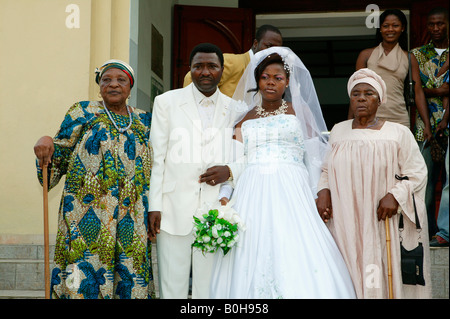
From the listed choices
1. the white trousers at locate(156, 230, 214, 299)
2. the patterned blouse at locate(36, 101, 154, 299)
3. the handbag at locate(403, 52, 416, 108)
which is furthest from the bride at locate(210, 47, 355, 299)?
the handbag at locate(403, 52, 416, 108)

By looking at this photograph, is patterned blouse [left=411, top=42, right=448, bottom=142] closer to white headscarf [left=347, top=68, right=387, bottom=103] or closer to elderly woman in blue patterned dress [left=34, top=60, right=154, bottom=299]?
white headscarf [left=347, top=68, right=387, bottom=103]

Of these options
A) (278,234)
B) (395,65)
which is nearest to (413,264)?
(278,234)

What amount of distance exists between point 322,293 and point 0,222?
4195mm

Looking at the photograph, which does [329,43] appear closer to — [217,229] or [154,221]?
[154,221]

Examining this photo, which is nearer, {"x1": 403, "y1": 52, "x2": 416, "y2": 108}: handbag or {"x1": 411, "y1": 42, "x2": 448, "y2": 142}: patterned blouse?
{"x1": 403, "y1": 52, "x2": 416, "y2": 108}: handbag

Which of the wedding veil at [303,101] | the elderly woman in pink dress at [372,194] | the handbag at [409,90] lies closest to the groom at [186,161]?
the wedding veil at [303,101]

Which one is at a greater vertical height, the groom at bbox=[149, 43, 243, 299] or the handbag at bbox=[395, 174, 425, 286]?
the groom at bbox=[149, 43, 243, 299]

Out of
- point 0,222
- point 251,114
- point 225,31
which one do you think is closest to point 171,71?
point 225,31

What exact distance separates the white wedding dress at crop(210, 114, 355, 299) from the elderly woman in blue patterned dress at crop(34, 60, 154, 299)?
2.21 feet

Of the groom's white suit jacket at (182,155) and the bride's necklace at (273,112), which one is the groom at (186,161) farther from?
the bride's necklace at (273,112)

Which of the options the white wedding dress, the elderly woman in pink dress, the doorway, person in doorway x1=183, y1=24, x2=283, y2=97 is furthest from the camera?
the doorway

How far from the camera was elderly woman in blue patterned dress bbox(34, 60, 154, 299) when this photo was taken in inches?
177
